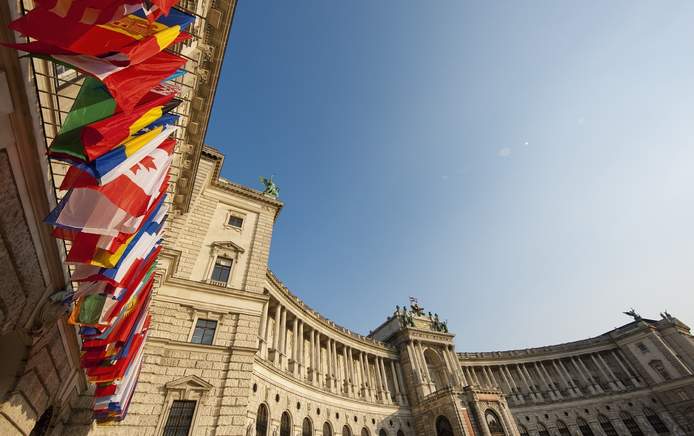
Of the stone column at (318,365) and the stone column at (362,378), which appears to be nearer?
the stone column at (318,365)

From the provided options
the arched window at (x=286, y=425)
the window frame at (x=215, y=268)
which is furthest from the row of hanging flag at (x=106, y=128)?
the arched window at (x=286, y=425)

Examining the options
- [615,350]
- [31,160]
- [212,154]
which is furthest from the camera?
[615,350]

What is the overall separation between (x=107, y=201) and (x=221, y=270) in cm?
1802

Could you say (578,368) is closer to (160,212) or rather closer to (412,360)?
(412,360)

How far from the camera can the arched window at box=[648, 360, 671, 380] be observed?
5116 cm

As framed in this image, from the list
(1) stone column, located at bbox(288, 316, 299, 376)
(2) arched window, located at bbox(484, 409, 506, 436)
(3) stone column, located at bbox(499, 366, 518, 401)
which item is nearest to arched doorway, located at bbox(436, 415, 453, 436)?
(2) arched window, located at bbox(484, 409, 506, 436)

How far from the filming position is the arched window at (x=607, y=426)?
4794cm

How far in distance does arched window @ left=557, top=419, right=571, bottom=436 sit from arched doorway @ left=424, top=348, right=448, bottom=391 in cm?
2092

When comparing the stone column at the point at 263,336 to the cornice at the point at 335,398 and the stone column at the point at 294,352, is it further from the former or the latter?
the stone column at the point at 294,352

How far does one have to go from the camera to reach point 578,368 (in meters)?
56.4

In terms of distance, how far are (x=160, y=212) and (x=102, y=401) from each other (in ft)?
24.9

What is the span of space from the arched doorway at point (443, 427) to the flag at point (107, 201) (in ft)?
138

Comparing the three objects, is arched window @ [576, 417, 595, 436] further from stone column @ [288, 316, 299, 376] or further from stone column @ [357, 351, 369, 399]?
stone column @ [288, 316, 299, 376]

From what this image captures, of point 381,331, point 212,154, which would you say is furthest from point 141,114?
point 381,331
